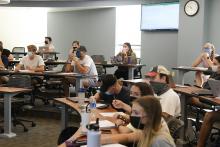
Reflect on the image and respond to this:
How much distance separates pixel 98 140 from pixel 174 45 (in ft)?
26.8

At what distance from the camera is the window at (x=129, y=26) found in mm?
10992

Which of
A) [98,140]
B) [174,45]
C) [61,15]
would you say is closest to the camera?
[98,140]

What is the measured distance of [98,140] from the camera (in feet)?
6.49

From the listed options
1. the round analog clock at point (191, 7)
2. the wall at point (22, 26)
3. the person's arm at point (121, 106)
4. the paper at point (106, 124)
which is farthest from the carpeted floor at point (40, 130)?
the wall at point (22, 26)

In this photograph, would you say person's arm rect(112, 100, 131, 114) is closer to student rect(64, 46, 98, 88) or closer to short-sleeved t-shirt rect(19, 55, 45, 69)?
student rect(64, 46, 98, 88)

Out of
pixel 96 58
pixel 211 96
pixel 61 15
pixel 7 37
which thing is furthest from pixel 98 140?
pixel 7 37

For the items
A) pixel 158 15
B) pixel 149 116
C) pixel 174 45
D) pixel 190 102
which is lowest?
pixel 190 102

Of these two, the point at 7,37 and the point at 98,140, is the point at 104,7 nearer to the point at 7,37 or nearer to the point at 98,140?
the point at 7,37

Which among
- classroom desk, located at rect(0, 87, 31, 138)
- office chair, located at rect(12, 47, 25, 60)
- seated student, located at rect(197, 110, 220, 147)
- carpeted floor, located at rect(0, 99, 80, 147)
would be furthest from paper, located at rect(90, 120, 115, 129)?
office chair, located at rect(12, 47, 25, 60)

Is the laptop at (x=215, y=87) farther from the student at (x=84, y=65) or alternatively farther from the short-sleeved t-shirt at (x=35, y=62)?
the short-sleeved t-shirt at (x=35, y=62)

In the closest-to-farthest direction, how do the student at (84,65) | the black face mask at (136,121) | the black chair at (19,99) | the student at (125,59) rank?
the black face mask at (136,121) < the black chair at (19,99) < the student at (84,65) < the student at (125,59)

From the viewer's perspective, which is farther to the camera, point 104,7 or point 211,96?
point 104,7

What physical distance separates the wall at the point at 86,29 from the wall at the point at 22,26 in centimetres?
63

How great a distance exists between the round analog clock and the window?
7.32ft
